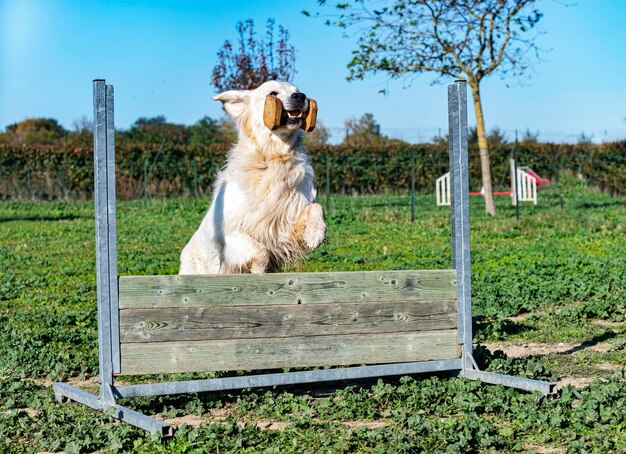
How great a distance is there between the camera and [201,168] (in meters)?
29.2

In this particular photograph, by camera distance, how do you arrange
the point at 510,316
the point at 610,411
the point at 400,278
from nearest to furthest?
1. the point at 610,411
2. the point at 400,278
3. the point at 510,316

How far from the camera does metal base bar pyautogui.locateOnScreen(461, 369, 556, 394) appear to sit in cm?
484

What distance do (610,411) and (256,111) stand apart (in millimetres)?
3048

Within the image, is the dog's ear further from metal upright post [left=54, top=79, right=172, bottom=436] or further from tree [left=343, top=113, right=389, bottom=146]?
tree [left=343, top=113, right=389, bottom=146]

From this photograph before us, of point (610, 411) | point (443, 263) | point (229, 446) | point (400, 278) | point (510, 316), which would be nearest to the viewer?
point (229, 446)

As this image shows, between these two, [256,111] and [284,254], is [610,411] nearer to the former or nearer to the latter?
[284,254]

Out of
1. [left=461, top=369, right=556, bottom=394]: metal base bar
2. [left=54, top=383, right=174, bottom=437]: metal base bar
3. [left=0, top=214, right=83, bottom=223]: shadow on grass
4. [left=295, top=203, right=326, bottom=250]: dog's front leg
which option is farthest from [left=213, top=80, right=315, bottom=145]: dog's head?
[left=0, top=214, right=83, bottom=223]: shadow on grass

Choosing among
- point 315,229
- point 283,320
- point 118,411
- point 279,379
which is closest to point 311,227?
point 315,229

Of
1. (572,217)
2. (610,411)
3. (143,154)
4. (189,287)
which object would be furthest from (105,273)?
(143,154)

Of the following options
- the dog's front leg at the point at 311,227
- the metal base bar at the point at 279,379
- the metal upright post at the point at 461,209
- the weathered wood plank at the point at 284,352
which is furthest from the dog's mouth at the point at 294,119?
the metal base bar at the point at 279,379

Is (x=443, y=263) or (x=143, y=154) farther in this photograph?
(x=143, y=154)

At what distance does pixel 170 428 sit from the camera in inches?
165

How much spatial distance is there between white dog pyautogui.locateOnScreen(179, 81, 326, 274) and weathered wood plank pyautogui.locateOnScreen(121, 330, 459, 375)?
31.8 inches

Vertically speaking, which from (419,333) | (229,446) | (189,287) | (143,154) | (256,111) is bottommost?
(229,446)
